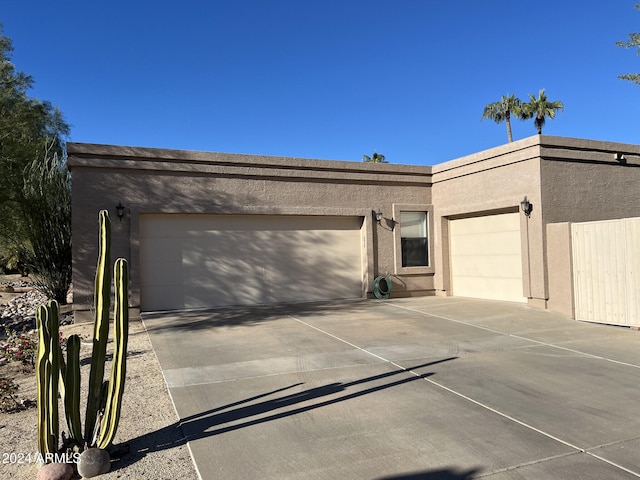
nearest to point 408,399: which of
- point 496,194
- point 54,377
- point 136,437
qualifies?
point 136,437

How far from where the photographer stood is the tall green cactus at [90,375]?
150 inches

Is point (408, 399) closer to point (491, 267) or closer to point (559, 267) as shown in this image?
point (559, 267)

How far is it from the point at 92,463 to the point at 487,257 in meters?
11.9

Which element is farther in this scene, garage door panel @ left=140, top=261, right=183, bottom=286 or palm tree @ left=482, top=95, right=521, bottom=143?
palm tree @ left=482, top=95, right=521, bottom=143

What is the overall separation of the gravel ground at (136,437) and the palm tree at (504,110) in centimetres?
3794

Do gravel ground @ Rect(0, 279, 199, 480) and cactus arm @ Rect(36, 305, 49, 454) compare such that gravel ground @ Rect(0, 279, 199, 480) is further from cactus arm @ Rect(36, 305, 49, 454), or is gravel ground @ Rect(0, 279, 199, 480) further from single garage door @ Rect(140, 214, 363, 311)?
single garage door @ Rect(140, 214, 363, 311)

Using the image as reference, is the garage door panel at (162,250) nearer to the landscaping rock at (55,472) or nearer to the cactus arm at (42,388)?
the cactus arm at (42,388)

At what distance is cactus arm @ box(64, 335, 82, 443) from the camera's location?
3.90 meters

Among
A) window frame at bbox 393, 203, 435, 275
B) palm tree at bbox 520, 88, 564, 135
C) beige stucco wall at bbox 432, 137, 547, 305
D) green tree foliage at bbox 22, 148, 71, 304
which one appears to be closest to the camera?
beige stucco wall at bbox 432, 137, 547, 305

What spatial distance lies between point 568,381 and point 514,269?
7260mm

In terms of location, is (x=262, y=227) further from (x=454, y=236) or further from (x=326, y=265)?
(x=454, y=236)

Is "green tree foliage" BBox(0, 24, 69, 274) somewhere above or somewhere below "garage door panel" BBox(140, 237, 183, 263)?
above

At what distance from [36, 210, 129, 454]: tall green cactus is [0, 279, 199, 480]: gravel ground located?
0.82 ft

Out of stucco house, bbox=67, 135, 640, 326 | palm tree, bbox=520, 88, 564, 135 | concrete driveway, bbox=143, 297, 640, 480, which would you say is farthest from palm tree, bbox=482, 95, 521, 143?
concrete driveway, bbox=143, 297, 640, 480
